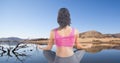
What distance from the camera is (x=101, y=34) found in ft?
48.9

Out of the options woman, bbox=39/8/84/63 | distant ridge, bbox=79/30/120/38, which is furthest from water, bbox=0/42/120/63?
woman, bbox=39/8/84/63

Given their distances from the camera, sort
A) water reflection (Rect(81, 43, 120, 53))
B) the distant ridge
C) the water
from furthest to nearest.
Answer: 1. the distant ridge
2. water reflection (Rect(81, 43, 120, 53))
3. the water

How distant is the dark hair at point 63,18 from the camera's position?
2.94 meters

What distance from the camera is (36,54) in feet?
38.3

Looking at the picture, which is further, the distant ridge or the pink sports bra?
the distant ridge

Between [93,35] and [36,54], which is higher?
[93,35]

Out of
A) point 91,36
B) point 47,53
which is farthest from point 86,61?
point 47,53

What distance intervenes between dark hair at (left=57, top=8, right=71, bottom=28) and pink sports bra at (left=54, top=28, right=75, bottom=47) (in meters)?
0.09

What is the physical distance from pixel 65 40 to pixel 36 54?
29.2 feet

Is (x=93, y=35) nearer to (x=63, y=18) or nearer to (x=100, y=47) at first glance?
(x=100, y=47)

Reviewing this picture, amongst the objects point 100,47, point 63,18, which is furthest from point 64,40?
point 100,47

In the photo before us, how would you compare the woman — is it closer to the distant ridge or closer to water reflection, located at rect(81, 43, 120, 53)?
water reflection, located at rect(81, 43, 120, 53)

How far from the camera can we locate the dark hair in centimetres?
294

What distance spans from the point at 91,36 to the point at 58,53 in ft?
38.5
